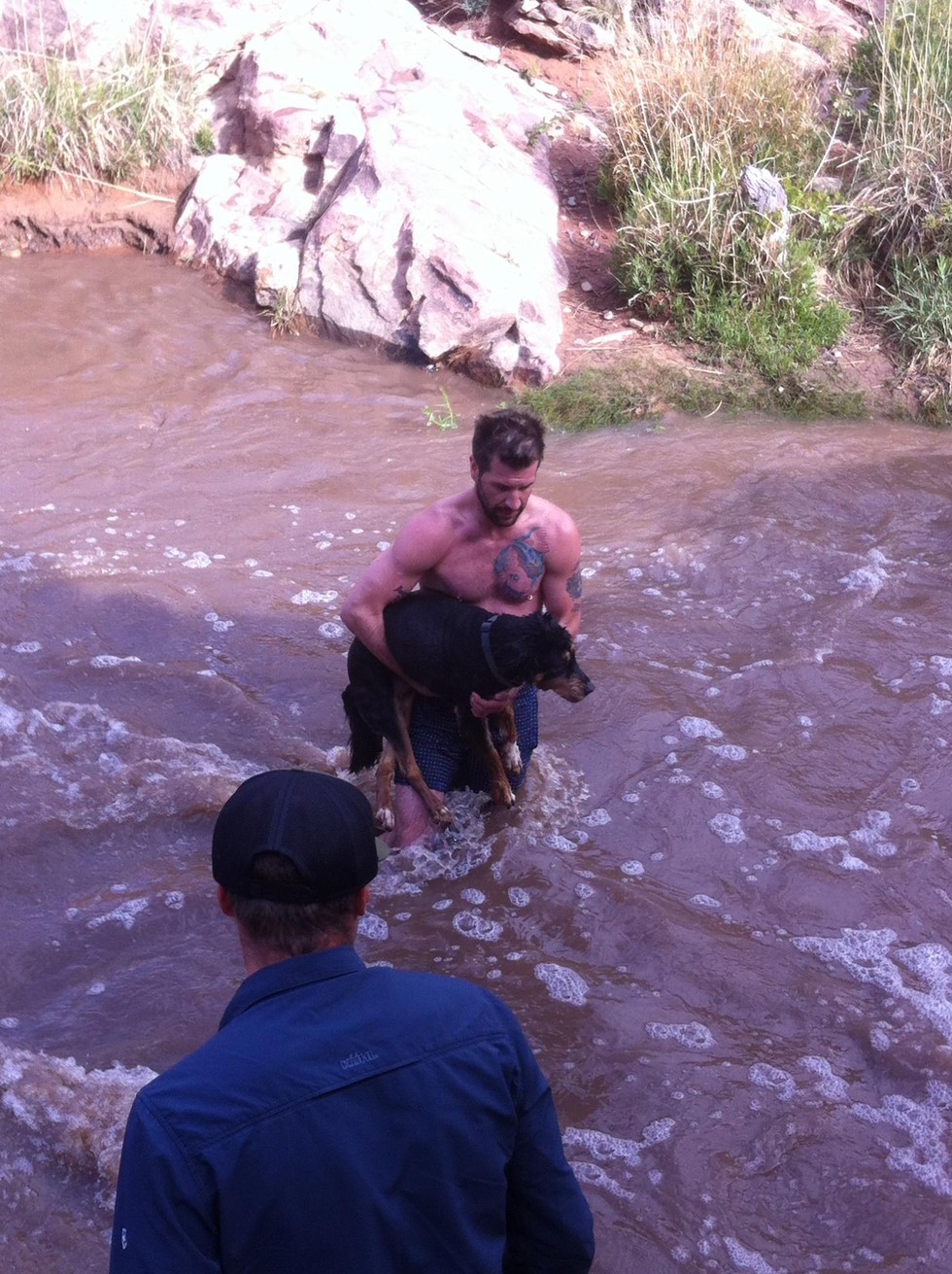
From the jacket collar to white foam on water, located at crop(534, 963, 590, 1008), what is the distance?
2.03 m

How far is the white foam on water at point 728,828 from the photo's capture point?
4148mm

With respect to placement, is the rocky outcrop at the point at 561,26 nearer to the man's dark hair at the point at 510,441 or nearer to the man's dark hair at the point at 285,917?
the man's dark hair at the point at 510,441

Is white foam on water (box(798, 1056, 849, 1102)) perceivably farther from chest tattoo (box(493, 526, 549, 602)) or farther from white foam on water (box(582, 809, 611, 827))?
chest tattoo (box(493, 526, 549, 602))

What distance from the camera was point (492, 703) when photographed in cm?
365

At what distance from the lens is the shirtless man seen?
371cm

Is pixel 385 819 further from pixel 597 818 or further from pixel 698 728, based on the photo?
pixel 698 728

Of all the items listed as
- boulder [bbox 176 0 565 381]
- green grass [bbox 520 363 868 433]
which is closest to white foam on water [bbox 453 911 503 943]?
green grass [bbox 520 363 868 433]

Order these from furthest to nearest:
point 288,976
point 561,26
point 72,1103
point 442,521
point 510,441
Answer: point 561,26 < point 442,521 < point 510,441 < point 72,1103 < point 288,976

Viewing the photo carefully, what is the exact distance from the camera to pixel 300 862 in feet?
4.98

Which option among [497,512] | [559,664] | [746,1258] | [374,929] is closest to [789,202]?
[497,512]

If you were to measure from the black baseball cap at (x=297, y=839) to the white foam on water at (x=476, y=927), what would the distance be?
217cm

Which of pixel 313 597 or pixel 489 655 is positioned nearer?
pixel 489 655

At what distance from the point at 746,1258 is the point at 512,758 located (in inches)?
70.3

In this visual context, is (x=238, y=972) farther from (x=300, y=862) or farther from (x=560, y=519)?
(x=300, y=862)
